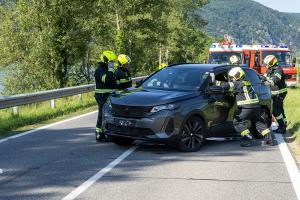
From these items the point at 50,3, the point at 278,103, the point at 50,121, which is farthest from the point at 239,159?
the point at 50,3

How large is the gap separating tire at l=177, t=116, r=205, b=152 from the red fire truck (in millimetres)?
17630

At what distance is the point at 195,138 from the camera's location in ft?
29.6

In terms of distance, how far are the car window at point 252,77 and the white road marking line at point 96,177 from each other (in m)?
3.49

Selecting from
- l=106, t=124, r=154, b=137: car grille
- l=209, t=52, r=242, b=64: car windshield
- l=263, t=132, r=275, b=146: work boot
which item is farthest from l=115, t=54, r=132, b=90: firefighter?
l=209, t=52, r=242, b=64: car windshield

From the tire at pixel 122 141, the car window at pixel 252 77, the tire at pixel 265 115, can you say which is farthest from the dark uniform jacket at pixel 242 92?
the tire at pixel 122 141

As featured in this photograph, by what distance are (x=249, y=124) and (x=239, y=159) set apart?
5.30ft

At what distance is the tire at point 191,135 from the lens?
28.7ft

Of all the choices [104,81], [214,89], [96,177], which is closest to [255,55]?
[214,89]

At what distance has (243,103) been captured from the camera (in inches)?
373

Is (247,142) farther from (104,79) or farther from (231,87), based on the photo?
(104,79)

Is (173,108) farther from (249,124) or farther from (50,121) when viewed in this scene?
(50,121)

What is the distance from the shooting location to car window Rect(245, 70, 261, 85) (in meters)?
11.0

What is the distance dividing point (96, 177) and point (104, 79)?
3.33 metres

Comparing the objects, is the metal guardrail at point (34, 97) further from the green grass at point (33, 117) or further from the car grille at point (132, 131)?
the car grille at point (132, 131)
